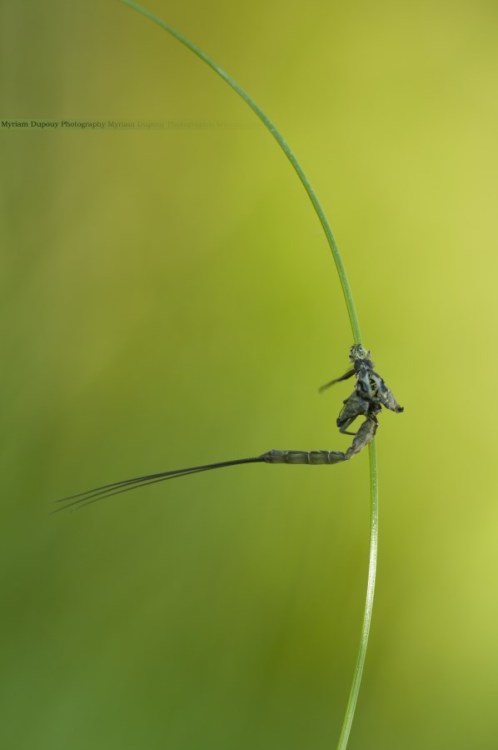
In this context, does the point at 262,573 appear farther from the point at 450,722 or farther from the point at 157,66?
the point at 157,66

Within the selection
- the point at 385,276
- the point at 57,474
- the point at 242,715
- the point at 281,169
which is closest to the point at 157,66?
the point at 281,169

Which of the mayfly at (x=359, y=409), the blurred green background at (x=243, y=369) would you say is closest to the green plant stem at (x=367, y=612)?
the mayfly at (x=359, y=409)

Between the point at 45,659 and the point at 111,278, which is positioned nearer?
the point at 45,659

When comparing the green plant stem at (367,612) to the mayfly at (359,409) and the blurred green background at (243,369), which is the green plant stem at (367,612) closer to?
the mayfly at (359,409)

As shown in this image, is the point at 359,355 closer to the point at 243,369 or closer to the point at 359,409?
the point at 359,409

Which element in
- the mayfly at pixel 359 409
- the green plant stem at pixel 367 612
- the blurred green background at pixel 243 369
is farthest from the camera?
the blurred green background at pixel 243 369

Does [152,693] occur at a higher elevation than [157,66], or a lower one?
lower

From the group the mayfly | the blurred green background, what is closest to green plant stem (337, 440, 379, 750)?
the mayfly

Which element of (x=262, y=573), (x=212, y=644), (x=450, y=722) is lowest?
(x=450, y=722)

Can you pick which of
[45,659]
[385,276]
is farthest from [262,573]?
[385,276]
